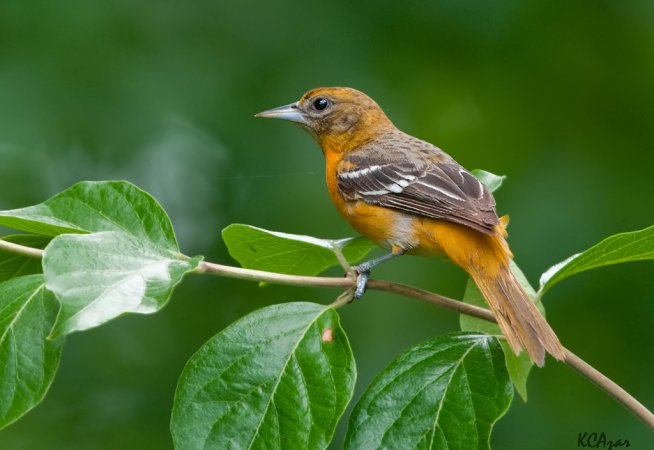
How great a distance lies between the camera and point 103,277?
5.55ft

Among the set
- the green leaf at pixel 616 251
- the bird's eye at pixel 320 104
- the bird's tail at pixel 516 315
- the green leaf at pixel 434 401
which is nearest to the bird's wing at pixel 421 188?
the bird's tail at pixel 516 315

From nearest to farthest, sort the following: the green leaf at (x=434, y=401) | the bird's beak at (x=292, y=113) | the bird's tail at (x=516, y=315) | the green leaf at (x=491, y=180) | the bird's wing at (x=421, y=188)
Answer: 1. the green leaf at (x=434, y=401)
2. the bird's tail at (x=516, y=315)
3. the green leaf at (x=491, y=180)
4. the bird's wing at (x=421, y=188)
5. the bird's beak at (x=292, y=113)

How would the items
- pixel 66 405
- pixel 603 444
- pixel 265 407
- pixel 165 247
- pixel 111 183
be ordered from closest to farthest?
pixel 265 407
pixel 165 247
pixel 111 183
pixel 603 444
pixel 66 405

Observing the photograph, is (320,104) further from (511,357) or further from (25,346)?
(25,346)

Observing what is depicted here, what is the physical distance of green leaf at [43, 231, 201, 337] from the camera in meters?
1.58

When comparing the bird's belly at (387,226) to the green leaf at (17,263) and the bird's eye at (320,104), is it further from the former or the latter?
the green leaf at (17,263)

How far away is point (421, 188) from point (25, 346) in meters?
1.90

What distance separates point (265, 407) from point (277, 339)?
0.56 ft

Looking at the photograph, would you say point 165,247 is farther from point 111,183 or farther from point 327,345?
point 327,345

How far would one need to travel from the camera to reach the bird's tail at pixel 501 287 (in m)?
2.35

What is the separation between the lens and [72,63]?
204 inches

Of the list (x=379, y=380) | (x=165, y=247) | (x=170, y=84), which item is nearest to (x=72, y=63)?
(x=170, y=84)

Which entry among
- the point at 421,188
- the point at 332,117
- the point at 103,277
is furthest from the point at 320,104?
the point at 103,277

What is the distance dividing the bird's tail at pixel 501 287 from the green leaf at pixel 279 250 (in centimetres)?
48
